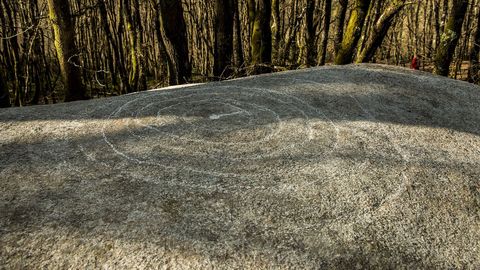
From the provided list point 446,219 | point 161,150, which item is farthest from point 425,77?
point 161,150

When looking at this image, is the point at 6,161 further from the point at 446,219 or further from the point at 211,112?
the point at 446,219

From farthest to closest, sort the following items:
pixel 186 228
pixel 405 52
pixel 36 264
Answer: pixel 405 52 < pixel 186 228 < pixel 36 264

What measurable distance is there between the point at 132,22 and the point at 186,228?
4.99 metres

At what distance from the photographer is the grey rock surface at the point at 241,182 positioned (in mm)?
1663

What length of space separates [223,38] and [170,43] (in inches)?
36.4

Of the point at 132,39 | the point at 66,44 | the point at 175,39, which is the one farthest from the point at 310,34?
the point at 66,44

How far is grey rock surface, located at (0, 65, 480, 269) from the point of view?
1663 millimetres

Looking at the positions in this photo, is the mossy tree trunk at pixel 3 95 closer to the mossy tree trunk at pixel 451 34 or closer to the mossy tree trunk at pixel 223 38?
the mossy tree trunk at pixel 223 38

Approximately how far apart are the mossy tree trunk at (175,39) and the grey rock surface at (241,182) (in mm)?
1794

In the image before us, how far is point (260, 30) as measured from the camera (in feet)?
19.1

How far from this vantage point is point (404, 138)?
2725mm

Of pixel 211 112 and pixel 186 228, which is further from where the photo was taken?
pixel 211 112

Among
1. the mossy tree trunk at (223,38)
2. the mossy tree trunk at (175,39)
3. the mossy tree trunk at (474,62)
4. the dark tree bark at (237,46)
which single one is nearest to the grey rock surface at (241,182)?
the mossy tree trunk at (175,39)

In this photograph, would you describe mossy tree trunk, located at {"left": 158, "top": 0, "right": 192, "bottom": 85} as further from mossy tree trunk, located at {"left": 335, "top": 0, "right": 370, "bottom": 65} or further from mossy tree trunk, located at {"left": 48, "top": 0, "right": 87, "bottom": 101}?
mossy tree trunk, located at {"left": 335, "top": 0, "right": 370, "bottom": 65}
